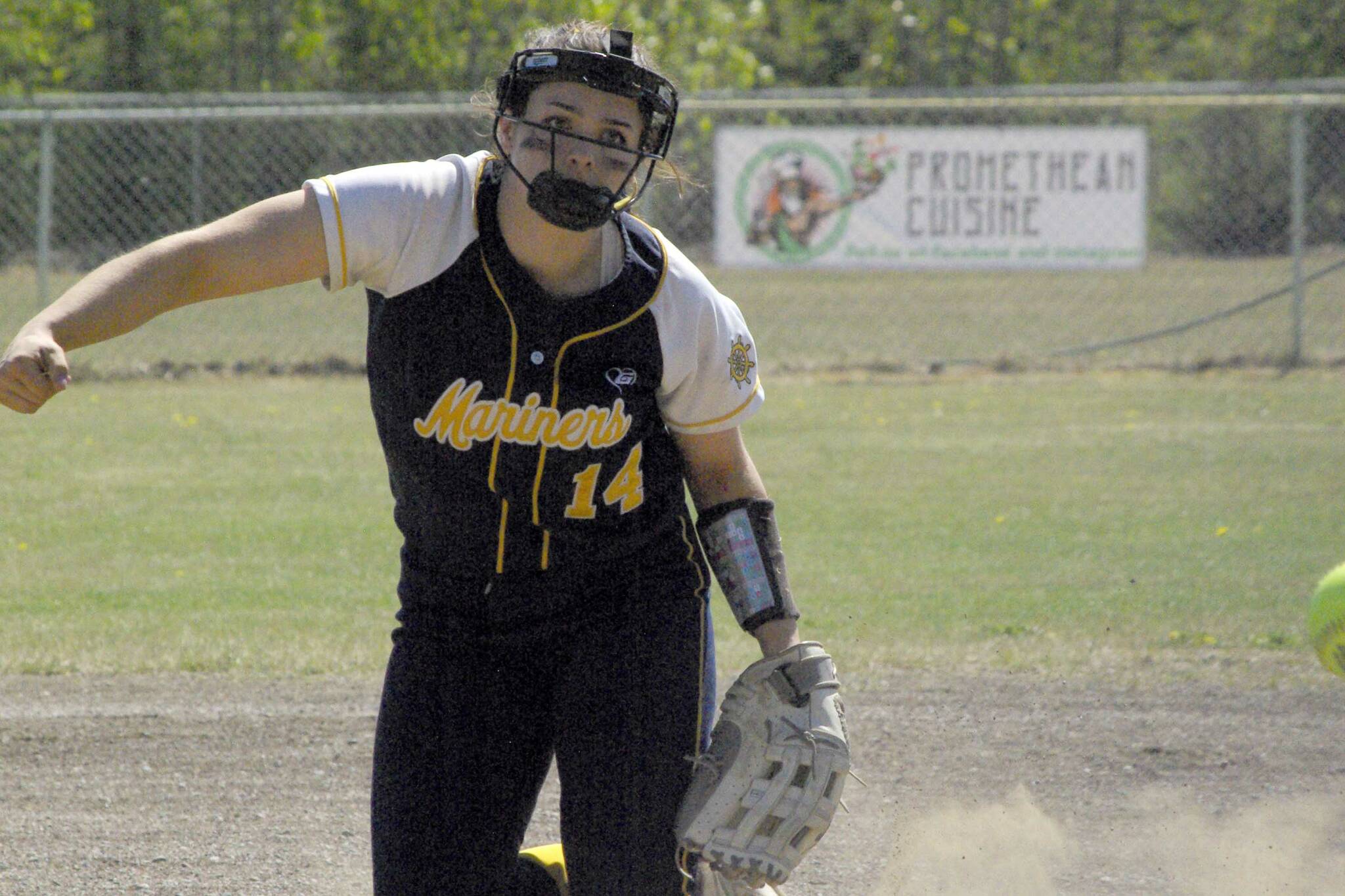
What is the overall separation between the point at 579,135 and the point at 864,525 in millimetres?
5083

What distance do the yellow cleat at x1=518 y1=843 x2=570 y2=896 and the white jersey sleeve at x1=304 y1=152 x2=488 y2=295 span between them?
111cm

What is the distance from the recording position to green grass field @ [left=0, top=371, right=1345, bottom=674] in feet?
18.6

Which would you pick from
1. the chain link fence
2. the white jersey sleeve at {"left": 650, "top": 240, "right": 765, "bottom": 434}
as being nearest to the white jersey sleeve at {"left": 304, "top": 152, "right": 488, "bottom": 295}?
the white jersey sleeve at {"left": 650, "top": 240, "right": 765, "bottom": 434}

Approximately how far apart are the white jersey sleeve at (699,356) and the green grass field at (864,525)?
2.72 m

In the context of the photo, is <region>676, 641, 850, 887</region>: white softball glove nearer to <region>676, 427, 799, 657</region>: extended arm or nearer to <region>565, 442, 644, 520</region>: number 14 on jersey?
<region>676, 427, 799, 657</region>: extended arm

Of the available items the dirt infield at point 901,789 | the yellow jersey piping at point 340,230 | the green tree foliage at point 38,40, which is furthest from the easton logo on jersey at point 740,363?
the green tree foliage at point 38,40

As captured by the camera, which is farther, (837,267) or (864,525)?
(837,267)

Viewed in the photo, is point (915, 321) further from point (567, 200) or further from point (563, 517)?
point (567, 200)

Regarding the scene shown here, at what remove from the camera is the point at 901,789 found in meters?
4.26

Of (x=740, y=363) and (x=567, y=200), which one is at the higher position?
(x=567, y=200)

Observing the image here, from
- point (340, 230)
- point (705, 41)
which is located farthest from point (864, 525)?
point (705, 41)

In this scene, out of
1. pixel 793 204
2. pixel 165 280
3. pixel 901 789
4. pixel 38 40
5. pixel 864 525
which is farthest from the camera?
pixel 38 40

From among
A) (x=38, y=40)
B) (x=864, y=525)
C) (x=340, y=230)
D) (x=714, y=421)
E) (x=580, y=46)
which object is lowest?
(x=864, y=525)

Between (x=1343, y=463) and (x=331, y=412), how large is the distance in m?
6.51
